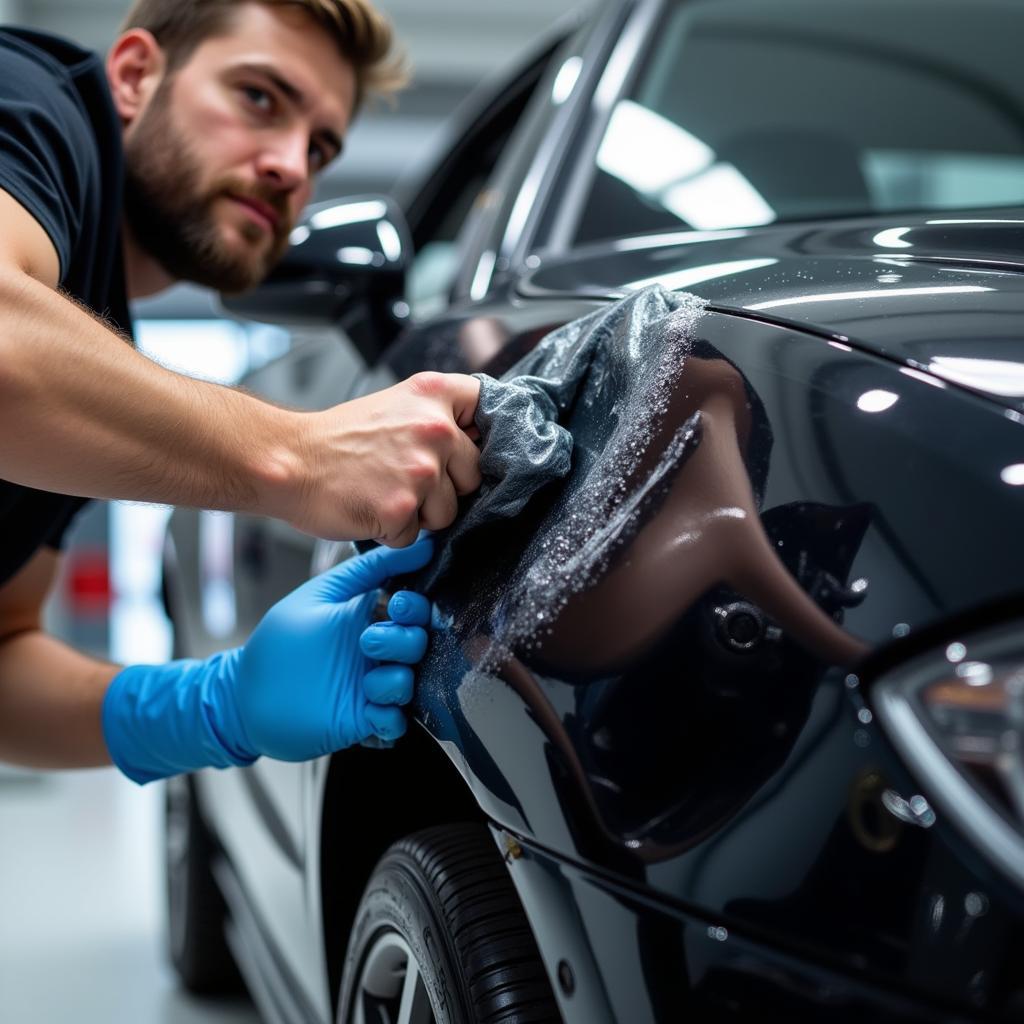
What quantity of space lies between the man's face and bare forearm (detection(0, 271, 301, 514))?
70 centimetres

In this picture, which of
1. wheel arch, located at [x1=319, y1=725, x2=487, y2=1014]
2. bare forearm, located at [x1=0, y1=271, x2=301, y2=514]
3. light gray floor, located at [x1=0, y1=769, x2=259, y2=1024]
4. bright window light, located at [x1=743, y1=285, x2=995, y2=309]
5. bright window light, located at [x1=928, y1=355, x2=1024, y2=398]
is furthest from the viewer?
light gray floor, located at [x1=0, y1=769, x2=259, y2=1024]

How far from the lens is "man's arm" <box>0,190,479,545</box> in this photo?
0.91m

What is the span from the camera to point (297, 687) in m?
1.08

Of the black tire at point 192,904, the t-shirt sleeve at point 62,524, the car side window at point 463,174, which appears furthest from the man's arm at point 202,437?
the black tire at point 192,904

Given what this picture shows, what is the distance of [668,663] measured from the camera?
69cm

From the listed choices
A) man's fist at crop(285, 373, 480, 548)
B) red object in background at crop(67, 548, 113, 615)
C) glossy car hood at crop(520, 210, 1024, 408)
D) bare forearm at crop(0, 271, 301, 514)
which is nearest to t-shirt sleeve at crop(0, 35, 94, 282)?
bare forearm at crop(0, 271, 301, 514)

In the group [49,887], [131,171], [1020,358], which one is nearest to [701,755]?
[1020,358]

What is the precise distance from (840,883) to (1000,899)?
0.25 ft

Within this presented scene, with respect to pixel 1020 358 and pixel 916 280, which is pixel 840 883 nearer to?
pixel 1020 358

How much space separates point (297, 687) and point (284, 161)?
2.70 ft

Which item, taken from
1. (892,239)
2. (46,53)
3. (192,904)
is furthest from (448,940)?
(192,904)

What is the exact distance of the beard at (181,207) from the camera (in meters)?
1.61

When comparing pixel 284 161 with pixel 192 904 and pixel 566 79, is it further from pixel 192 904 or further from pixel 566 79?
pixel 192 904

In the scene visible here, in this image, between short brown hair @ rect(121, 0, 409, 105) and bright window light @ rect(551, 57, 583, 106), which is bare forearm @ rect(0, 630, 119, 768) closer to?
short brown hair @ rect(121, 0, 409, 105)
